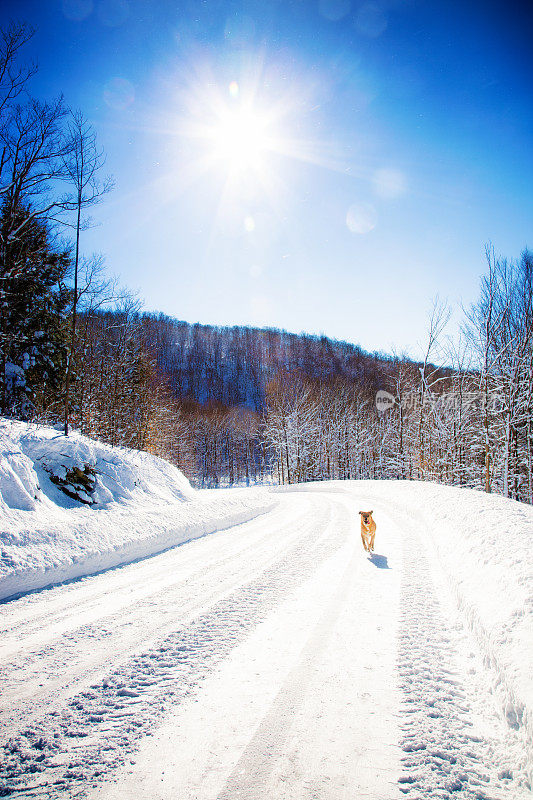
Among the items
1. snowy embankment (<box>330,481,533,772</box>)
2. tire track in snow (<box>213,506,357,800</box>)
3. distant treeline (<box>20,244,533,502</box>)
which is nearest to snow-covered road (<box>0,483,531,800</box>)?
tire track in snow (<box>213,506,357,800</box>)

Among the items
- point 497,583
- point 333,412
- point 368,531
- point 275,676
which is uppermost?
point 333,412

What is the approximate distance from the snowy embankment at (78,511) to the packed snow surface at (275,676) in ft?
0.32

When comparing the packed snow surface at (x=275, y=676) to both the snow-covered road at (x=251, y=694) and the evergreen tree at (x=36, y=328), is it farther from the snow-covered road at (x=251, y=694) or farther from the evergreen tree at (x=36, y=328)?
the evergreen tree at (x=36, y=328)

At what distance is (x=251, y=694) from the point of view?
2734 millimetres

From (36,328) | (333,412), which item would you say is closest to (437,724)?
(36,328)

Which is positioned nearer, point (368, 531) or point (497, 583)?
point (497, 583)

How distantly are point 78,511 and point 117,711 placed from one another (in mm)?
5934

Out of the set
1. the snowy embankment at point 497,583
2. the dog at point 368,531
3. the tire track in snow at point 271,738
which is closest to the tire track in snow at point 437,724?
the snowy embankment at point 497,583

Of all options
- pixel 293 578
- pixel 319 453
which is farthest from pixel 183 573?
pixel 319 453

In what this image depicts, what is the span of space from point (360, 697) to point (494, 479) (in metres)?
20.6

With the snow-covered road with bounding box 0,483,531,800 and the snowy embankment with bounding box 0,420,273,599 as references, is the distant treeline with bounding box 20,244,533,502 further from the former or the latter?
the snow-covered road with bounding box 0,483,531,800

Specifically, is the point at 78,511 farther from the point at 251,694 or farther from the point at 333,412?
the point at 333,412

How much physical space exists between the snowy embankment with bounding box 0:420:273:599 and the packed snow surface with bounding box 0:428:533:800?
0.32ft

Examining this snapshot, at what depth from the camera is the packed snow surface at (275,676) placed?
2035 millimetres
